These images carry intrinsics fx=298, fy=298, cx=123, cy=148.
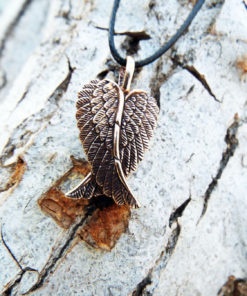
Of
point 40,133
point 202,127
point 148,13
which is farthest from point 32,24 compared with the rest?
point 202,127

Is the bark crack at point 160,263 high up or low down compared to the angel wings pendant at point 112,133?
down

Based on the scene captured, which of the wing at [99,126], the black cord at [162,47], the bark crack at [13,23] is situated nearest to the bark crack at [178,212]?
the wing at [99,126]

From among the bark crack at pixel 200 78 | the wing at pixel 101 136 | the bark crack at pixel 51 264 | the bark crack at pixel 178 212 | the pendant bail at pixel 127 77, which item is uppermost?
the bark crack at pixel 200 78

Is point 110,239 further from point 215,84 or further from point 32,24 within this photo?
point 32,24

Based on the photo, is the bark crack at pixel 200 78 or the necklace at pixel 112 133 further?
the bark crack at pixel 200 78

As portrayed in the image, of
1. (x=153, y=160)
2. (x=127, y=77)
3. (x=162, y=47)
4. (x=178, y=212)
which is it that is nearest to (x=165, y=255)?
(x=178, y=212)

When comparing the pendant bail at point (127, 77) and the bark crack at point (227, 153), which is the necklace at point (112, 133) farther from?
the bark crack at point (227, 153)

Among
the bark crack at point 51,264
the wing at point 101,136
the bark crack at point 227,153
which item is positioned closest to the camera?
the bark crack at point 51,264

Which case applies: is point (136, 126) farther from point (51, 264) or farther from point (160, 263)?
point (51, 264)
